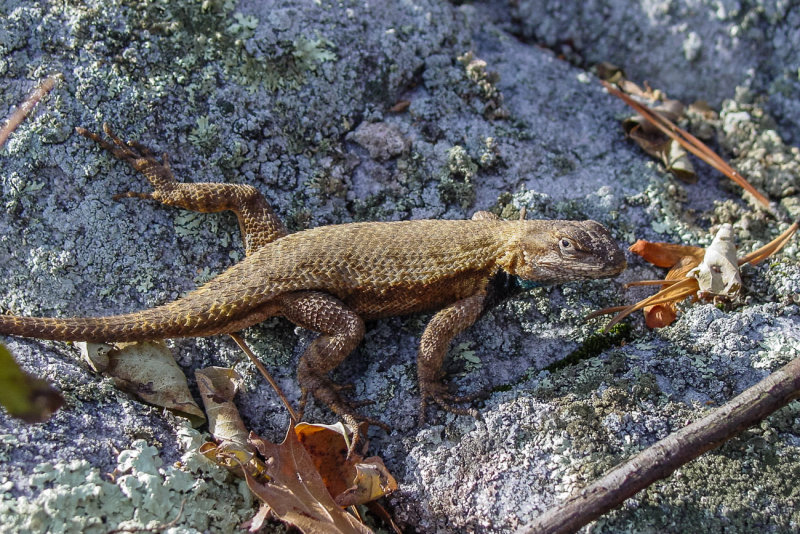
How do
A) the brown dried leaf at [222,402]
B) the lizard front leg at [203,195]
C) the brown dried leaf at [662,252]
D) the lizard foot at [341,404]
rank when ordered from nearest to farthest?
the brown dried leaf at [222,402] < the lizard foot at [341,404] < the lizard front leg at [203,195] < the brown dried leaf at [662,252]

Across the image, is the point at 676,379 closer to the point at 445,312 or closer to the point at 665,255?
the point at 665,255

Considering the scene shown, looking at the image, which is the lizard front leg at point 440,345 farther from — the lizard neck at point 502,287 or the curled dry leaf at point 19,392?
the curled dry leaf at point 19,392

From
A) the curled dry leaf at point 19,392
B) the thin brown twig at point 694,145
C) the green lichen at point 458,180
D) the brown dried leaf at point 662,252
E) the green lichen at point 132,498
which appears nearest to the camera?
the curled dry leaf at point 19,392

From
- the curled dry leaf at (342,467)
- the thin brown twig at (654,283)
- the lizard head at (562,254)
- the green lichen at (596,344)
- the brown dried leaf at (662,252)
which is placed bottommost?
the curled dry leaf at (342,467)

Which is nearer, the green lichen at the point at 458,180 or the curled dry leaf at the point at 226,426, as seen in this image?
the curled dry leaf at the point at 226,426

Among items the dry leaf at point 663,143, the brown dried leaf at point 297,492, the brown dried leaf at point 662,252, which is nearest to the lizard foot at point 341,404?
the brown dried leaf at point 297,492

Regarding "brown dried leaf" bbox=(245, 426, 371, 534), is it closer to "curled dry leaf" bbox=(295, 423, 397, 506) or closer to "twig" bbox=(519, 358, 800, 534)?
"curled dry leaf" bbox=(295, 423, 397, 506)

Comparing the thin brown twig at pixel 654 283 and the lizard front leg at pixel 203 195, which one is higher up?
the lizard front leg at pixel 203 195
